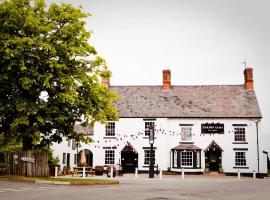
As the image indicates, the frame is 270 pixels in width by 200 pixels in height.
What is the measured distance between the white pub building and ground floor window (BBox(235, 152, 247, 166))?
0.11 m

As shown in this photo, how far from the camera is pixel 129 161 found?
43.3 meters

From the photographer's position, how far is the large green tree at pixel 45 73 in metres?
21.8

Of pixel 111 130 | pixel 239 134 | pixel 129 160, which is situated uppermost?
pixel 111 130

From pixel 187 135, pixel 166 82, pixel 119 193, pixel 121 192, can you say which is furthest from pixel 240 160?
pixel 119 193

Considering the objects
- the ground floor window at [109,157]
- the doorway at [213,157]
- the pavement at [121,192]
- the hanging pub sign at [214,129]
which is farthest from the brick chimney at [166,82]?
the pavement at [121,192]

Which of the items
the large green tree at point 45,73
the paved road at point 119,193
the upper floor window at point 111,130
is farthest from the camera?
the upper floor window at point 111,130

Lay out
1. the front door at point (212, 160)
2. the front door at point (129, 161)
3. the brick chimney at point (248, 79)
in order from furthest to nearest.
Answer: the brick chimney at point (248, 79) → the front door at point (129, 161) → the front door at point (212, 160)

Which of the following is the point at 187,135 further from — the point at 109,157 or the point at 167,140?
the point at 109,157

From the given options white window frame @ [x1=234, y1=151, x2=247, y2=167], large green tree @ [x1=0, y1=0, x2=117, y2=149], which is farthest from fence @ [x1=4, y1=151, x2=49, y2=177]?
white window frame @ [x1=234, y1=151, x2=247, y2=167]

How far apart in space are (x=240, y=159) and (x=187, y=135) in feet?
21.1

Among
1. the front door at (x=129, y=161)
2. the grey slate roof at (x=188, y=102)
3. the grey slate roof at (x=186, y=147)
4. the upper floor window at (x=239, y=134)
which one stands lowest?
the front door at (x=129, y=161)

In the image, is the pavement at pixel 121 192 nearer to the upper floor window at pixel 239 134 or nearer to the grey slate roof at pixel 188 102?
the upper floor window at pixel 239 134

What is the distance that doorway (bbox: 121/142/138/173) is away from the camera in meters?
42.9

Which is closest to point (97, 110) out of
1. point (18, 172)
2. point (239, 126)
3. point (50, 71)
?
point (50, 71)
